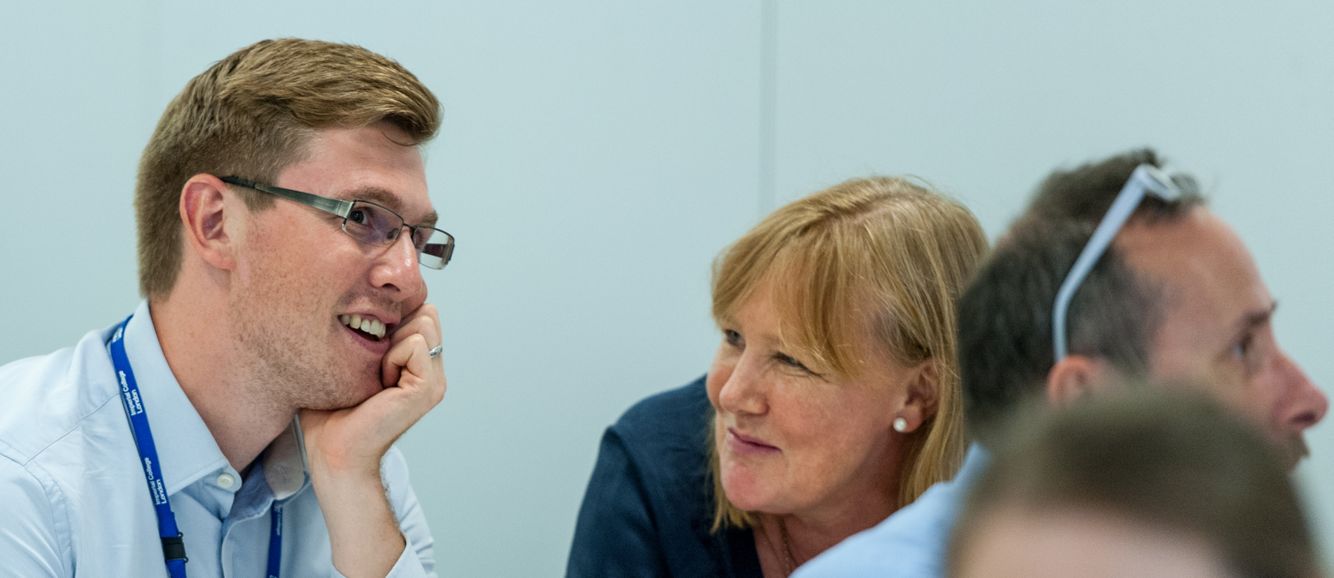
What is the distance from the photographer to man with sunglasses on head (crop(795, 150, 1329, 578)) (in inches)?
36.2

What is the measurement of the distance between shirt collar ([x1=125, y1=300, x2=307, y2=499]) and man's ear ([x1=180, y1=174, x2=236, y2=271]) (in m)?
0.13

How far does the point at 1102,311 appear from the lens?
93 cm

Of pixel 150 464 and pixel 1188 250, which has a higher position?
pixel 1188 250

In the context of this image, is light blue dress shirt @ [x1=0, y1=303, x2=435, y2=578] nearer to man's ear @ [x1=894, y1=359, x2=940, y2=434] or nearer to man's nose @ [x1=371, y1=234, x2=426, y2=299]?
man's nose @ [x1=371, y1=234, x2=426, y2=299]

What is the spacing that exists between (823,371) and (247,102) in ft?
2.95

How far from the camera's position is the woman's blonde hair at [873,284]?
188 centimetres

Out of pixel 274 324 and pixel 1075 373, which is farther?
pixel 274 324

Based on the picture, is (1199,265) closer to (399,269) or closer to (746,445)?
(746,445)

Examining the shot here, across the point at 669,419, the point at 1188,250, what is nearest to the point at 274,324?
the point at 669,419

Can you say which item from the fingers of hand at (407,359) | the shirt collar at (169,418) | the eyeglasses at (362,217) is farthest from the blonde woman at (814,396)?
the shirt collar at (169,418)

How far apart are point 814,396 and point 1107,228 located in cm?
96

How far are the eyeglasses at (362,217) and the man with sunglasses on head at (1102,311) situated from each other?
102 cm

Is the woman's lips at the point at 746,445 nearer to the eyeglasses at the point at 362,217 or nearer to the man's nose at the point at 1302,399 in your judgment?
the eyeglasses at the point at 362,217

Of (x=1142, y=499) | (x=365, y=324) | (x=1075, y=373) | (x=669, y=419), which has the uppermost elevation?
(x=1142, y=499)
